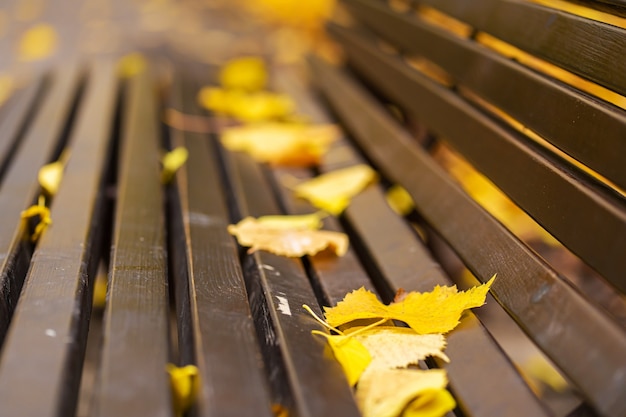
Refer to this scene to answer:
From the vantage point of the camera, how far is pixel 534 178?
1062 mm

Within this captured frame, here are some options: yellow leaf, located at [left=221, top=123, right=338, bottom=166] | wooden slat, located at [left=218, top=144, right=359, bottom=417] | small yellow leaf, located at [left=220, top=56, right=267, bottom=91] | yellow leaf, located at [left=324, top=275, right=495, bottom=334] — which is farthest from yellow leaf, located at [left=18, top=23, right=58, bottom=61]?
yellow leaf, located at [left=324, top=275, right=495, bottom=334]

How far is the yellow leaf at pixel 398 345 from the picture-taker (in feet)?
3.01

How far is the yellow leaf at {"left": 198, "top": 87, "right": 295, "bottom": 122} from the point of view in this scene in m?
2.15

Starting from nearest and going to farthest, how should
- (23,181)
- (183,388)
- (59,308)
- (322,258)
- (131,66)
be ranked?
(183,388)
(59,308)
(322,258)
(23,181)
(131,66)

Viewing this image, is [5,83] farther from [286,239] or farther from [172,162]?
[286,239]

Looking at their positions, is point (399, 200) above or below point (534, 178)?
below

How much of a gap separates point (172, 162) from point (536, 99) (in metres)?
0.95

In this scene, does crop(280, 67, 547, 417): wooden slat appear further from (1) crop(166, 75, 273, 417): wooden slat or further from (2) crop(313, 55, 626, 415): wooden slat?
(1) crop(166, 75, 273, 417): wooden slat

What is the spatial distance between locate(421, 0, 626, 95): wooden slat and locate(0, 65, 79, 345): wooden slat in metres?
1.04

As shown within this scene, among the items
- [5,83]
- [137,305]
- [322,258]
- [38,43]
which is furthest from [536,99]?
[38,43]

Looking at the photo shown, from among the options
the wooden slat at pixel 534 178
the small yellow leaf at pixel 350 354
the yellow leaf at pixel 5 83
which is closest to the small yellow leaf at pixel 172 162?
the wooden slat at pixel 534 178

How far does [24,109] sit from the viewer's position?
1977 millimetres

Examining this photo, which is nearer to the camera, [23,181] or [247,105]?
[23,181]

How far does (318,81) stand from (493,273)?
4.93ft
